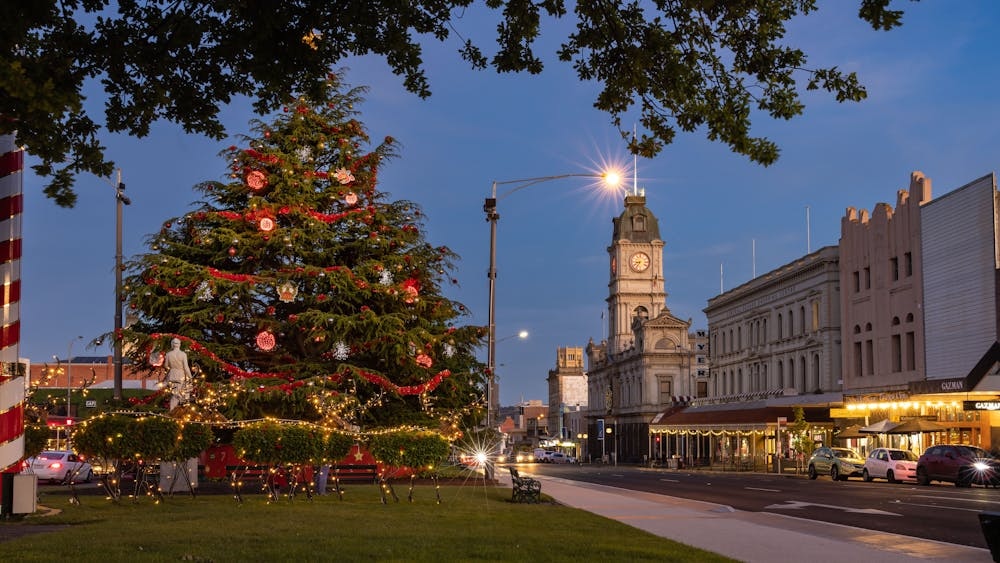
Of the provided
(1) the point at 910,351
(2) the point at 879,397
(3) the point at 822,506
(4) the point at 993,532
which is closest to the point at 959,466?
(3) the point at 822,506

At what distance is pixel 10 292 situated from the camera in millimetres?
15539

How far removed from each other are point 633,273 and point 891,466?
100 m

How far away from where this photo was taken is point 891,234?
60.6 meters

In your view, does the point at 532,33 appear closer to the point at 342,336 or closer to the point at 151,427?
the point at 151,427

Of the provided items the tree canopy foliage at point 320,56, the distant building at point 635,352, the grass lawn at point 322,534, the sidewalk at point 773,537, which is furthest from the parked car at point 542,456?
the tree canopy foliage at point 320,56

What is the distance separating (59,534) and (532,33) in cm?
857

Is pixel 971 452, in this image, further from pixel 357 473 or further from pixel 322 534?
pixel 322 534

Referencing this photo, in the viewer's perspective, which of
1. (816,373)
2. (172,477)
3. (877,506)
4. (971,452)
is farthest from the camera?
(816,373)

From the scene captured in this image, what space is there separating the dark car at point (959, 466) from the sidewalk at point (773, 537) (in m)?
18.0

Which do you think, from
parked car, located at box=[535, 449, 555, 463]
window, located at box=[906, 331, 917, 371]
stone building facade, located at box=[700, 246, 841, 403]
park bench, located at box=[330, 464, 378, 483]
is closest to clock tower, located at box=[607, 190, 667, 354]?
parked car, located at box=[535, 449, 555, 463]

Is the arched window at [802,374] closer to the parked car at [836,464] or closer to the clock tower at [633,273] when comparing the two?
the parked car at [836,464]

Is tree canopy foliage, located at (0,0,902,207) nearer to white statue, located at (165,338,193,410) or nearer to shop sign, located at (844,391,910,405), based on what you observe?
white statue, located at (165,338,193,410)

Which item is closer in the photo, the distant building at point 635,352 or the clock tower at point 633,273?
the distant building at point 635,352

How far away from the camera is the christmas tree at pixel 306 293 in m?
28.3
